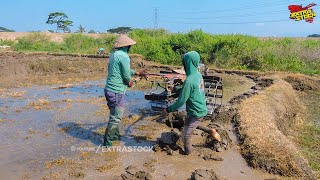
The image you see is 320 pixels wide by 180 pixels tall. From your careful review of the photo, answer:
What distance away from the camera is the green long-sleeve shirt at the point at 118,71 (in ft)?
20.7

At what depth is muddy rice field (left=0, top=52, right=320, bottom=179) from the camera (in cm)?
559

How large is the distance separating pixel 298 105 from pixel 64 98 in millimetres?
8682

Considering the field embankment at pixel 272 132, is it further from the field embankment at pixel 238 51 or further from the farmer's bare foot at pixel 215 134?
the field embankment at pixel 238 51

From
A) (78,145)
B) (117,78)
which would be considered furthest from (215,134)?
(78,145)

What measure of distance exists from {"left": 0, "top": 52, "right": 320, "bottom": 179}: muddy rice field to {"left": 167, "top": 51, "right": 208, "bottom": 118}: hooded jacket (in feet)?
2.85

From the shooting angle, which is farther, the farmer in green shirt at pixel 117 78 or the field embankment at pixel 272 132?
the farmer in green shirt at pixel 117 78

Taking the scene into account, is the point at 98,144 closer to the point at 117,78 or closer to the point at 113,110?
the point at 113,110

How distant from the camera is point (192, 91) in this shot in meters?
5.74

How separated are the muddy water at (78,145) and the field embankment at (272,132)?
10.8 inches

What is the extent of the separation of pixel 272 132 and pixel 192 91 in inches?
94.9

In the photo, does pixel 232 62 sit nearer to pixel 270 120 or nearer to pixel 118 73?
pixel 270 120

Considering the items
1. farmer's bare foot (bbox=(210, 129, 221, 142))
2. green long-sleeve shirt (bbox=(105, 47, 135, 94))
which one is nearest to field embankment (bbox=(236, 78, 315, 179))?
farmer's bare foot (bbox=(210, 129, 221, 142))

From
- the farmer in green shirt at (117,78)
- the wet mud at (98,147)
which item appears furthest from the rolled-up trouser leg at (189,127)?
the farmer in green shirt at (117,78)

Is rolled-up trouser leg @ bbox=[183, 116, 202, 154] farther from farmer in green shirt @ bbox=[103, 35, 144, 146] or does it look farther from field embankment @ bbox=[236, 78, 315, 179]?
farmer in green shirt @ bbox=[103, 35, 144, 146]
